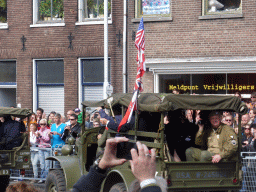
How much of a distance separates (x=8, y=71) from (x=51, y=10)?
2731 mm

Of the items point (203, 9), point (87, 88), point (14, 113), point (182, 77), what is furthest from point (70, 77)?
point (14, 113)

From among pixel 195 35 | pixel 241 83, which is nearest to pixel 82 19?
pixel 195 35

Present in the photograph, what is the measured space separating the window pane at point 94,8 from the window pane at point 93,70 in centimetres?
158

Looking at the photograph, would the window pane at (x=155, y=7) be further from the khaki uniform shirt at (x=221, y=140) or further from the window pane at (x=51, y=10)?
the khaki uniform shirt at (x=221, y=140)

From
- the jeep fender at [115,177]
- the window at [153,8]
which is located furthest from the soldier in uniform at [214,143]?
the window at [153,8]

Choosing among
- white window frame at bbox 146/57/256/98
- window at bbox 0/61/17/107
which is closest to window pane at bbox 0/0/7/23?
window at bbox 0/61/17/107

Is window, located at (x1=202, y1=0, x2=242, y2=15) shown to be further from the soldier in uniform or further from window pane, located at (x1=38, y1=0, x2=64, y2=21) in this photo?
the soldier in uniform

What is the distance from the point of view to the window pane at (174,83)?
17250mm

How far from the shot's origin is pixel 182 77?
17312mm

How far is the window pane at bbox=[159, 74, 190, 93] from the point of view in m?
17.2

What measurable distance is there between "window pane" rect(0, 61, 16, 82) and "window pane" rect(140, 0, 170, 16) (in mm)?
5316

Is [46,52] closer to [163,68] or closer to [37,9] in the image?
[37,9]

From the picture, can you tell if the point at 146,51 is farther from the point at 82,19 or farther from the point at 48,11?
the point at 48,11

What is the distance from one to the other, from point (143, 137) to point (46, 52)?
1186 cm
